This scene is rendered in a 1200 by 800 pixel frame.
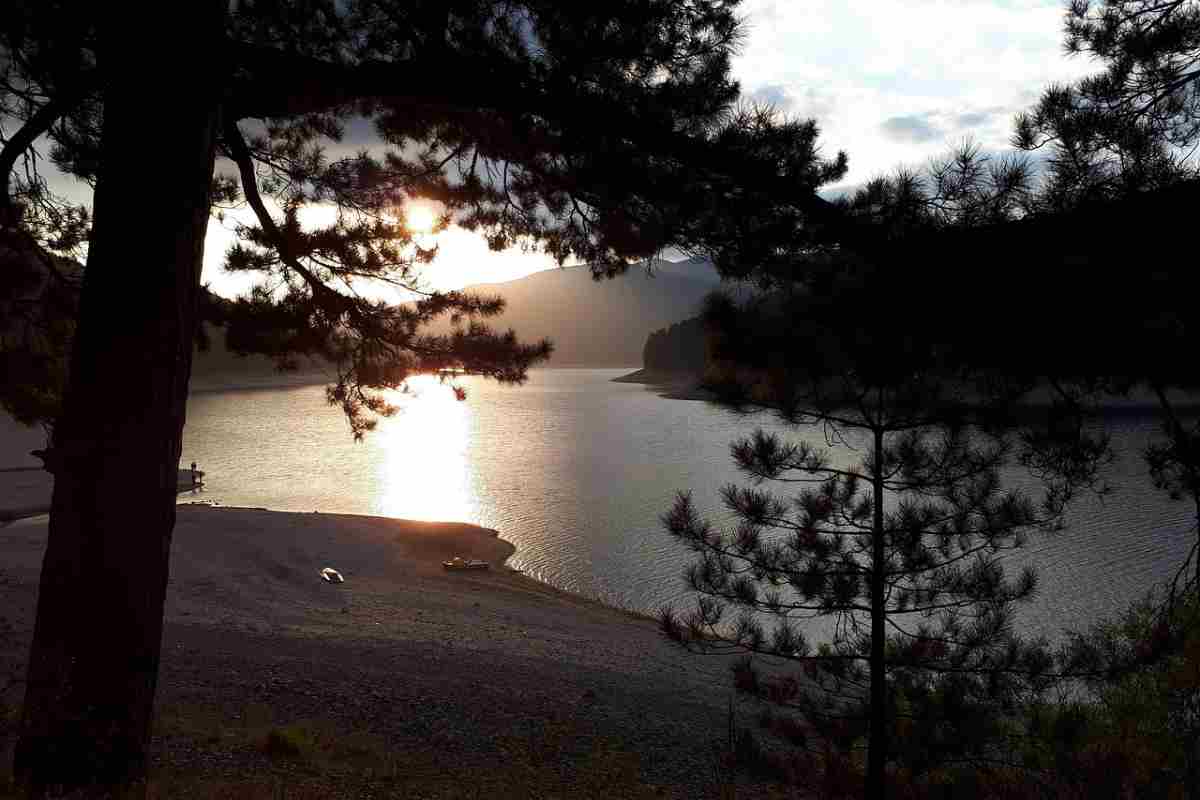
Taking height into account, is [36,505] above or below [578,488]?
below

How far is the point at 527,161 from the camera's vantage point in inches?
197

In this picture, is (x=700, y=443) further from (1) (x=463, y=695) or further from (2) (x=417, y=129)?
(2) (x=417, y=129)

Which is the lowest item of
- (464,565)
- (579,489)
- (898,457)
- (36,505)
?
(36,505)

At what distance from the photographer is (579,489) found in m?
30.6

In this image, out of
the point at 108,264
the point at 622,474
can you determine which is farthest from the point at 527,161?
the point at 622,474

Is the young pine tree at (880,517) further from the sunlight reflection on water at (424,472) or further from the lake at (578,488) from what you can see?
the sunlight reflection on water at (424,472)

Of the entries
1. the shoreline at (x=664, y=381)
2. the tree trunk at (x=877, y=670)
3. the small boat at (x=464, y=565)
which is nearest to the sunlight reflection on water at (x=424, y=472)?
the tree trunk at (x=877, y=670)

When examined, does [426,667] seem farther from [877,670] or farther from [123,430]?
[123,430]

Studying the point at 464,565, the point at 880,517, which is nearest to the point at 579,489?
the point at 464,565

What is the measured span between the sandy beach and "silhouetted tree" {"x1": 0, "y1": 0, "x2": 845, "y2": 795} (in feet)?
8.06

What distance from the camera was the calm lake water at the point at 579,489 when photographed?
58.4 feet

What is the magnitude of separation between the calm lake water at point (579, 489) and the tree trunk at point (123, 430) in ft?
11.2

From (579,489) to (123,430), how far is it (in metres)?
28.1

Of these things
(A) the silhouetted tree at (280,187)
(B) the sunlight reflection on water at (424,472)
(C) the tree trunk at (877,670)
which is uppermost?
(A) the silhouetted tree at (280,187)
